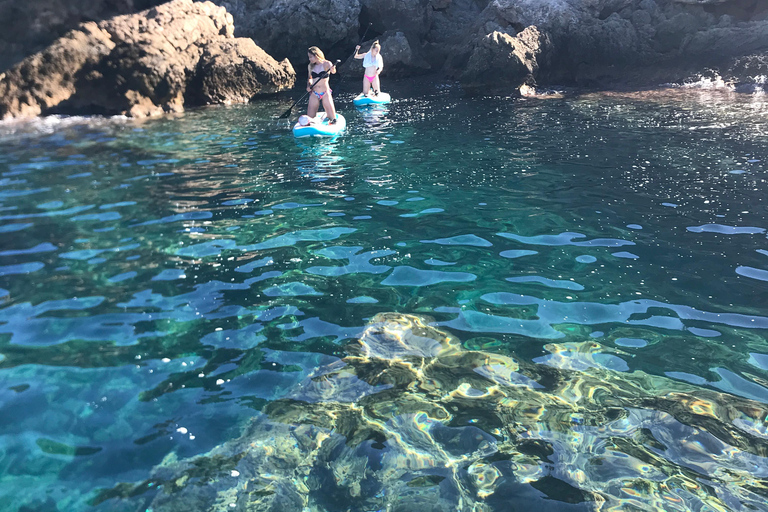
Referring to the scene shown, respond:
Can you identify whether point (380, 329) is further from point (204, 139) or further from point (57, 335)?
point (204, 139)

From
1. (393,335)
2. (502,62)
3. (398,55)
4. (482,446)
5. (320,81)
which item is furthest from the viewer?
(398,55)

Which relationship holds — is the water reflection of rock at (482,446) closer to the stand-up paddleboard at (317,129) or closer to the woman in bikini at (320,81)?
the stand-up paddleboard at (317,129)

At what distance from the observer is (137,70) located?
16.3m

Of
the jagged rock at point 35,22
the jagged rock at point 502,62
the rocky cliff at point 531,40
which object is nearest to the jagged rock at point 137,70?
the rocky cliff at point 531,40

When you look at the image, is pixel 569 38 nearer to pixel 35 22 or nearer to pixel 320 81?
pixel 320 81

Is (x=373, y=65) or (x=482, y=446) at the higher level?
(x=373, y=65)

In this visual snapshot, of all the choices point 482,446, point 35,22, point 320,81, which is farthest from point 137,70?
point 482,446

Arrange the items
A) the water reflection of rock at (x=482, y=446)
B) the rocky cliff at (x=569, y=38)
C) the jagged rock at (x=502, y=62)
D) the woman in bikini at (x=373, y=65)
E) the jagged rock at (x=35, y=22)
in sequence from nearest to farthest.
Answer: the water reflection of rock at (x=482, y=446)
the jagged rock at (x=35, y=22)
the woman in bikini at (x=373, y=65)
the rocky cliff at (x=569, y=38)
the jagged rock at (x=502, y=62)

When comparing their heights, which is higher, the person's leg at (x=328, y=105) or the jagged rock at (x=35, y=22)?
the jagged rock at (x=35, y=22)

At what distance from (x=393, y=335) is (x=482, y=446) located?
1.46 m

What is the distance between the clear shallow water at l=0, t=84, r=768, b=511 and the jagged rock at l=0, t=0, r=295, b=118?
26.0 ft

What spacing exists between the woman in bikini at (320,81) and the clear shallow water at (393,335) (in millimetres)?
4539

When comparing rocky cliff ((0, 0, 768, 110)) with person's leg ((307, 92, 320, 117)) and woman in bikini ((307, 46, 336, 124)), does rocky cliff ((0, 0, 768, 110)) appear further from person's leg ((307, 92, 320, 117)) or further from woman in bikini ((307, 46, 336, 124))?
woman in bikini ((307, 46, 336, 124))

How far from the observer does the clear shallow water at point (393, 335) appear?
3152mm
